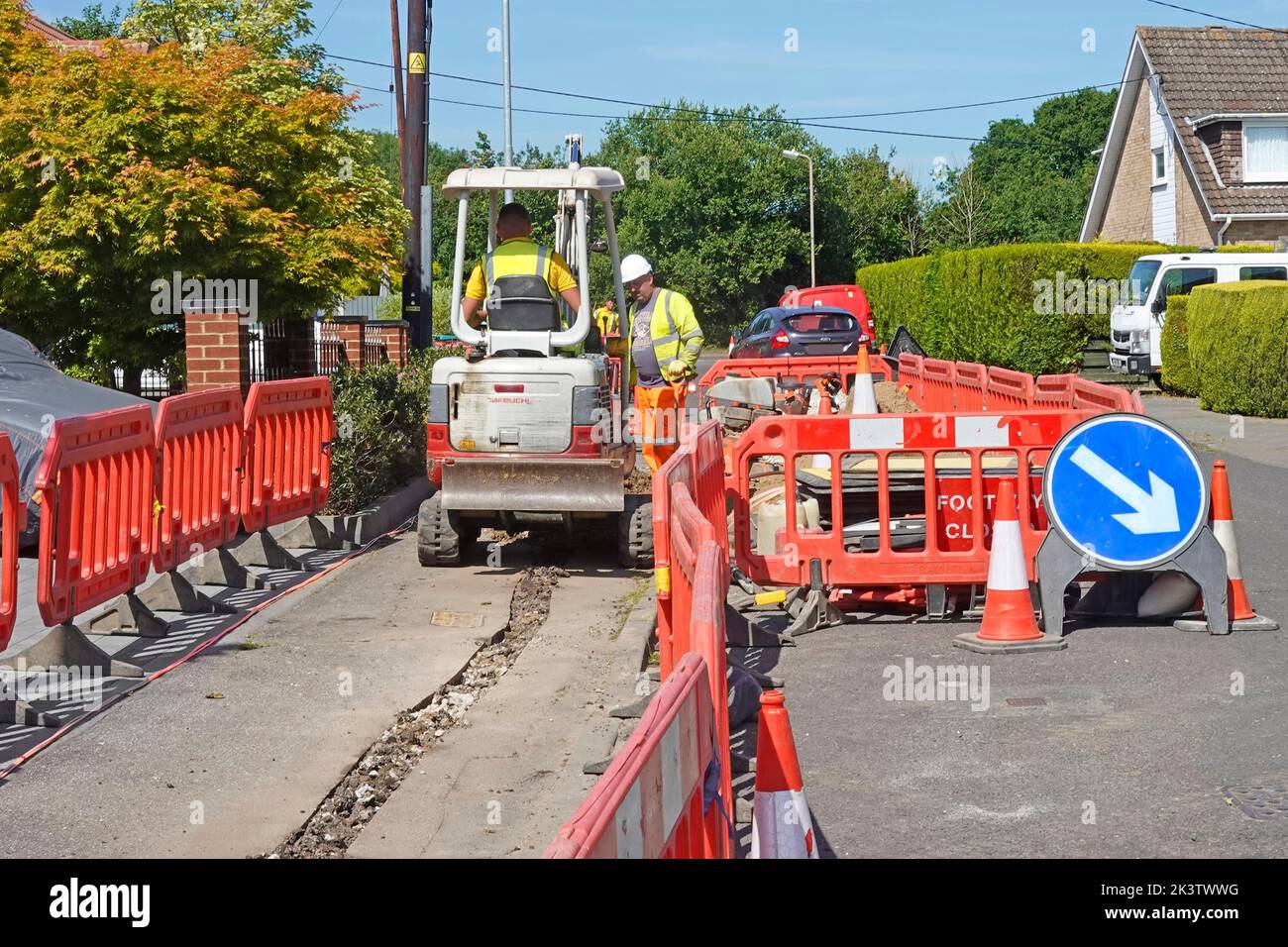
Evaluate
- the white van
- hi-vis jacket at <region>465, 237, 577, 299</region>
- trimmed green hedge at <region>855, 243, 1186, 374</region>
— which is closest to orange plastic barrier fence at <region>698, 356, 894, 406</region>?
hi-vis jacket at <region>465, 237, 577, 299</region>

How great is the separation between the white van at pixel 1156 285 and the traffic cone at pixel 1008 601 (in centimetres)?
2041

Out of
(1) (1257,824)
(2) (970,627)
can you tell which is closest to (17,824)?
(1) (1257,824)

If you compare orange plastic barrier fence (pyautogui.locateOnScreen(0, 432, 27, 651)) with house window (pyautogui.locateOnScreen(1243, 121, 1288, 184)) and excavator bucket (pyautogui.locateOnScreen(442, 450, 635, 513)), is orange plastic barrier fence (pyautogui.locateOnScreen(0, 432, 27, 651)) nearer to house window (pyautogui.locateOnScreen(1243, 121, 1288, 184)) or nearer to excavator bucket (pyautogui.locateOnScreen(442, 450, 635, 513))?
excavator bucket (pyautogui.locateOnScreen(442, 450, 635, 513))

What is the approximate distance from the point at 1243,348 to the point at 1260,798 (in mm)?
17517

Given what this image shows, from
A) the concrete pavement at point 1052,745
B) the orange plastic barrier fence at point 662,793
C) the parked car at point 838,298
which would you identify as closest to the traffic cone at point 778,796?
the orange plastic barrier fence at point 662,793

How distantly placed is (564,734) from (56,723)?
222cm

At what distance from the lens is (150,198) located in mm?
13766

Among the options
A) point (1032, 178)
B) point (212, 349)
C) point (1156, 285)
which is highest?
point (1032, 178)

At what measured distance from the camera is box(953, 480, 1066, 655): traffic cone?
828cm

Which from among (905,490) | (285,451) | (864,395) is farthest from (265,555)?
(864,395)

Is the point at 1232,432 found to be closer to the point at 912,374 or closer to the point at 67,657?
the point at 912,374

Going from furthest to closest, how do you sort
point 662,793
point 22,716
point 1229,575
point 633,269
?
point 633,269
point 1229,575
point 22,716
point 662,793

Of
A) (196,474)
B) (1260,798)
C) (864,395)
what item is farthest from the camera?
(864,395)
